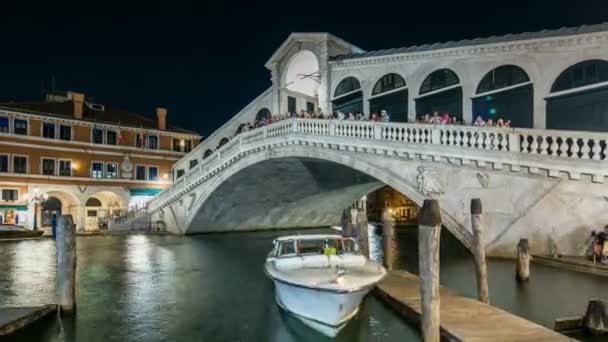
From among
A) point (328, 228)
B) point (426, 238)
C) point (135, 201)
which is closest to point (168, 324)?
point (426, 238)

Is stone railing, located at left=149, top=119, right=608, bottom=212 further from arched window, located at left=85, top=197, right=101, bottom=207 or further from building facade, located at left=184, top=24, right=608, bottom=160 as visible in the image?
arched window, located at left=85, top=197, right=101, bottom=207

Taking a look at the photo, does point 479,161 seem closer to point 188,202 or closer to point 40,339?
point 40,339

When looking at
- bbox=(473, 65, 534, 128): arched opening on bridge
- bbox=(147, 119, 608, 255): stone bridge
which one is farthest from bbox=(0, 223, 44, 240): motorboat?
bbox=(473, 65, 534, 128): arched opening on bridge

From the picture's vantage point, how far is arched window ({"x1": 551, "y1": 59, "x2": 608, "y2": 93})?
13.8m

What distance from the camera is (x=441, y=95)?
1839cm

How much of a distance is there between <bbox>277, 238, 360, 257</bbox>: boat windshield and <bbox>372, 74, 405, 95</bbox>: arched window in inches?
447

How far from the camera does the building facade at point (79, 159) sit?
28.7 meters

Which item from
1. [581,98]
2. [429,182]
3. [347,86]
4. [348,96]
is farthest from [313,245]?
[347,86]

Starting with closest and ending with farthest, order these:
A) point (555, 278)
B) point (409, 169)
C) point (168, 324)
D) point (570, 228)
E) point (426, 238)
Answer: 1. point (426, 238)
2. point (168, 324)
3. point (555, 278)
4. point (570, 228)
5. point (409, 169)

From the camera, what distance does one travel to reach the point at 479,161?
13344 millimetres

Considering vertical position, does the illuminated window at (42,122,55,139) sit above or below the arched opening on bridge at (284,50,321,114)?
below

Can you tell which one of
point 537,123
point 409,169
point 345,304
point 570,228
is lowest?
point 345,304

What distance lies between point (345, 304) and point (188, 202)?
19.7 metres

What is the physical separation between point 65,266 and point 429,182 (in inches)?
395
